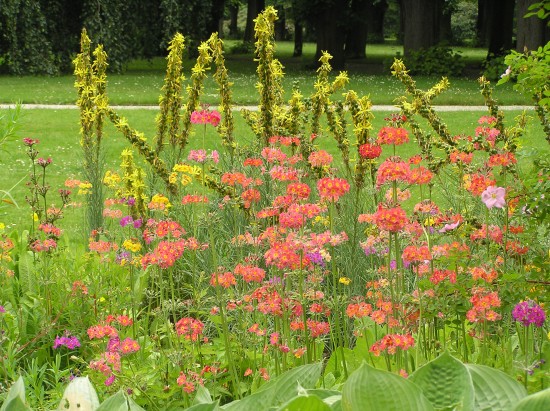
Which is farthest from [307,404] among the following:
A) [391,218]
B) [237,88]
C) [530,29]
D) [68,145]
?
[530,29]

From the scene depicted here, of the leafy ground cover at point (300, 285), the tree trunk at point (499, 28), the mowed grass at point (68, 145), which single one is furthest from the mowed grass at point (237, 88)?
the leafy ground cover at point (300, 285)

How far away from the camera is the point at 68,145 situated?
1212 cm

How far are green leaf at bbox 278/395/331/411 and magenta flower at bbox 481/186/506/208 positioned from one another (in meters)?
1.31

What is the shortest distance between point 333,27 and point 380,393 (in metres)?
23.2

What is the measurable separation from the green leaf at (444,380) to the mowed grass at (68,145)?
617cm

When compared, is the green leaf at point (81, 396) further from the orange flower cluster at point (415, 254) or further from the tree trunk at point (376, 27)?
the tree trunk at point (376, 27)

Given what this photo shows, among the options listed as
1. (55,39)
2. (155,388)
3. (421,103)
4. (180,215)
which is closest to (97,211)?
(180,215)

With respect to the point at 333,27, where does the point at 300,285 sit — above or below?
above

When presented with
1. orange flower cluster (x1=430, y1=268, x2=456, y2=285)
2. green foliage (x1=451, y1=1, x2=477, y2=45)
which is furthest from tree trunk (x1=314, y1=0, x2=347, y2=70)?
green foliage (x1=451, y1=1, x2=477, y2=45)

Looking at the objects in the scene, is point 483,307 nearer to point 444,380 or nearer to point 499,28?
point 444,380

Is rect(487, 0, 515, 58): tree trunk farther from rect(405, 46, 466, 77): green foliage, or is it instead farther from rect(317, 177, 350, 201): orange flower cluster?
rect(317, 177, 350, 201): orange flower cluster

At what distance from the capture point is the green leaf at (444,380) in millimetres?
1613

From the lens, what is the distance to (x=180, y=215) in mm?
6066

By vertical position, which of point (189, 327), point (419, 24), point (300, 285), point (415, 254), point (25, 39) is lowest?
point (25, 39)
